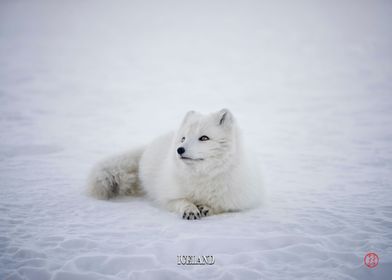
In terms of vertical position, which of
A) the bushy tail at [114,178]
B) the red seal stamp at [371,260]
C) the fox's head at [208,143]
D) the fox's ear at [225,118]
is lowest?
the red seal stamp at [371,260]

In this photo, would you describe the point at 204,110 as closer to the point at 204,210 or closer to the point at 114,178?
the point at 114,178

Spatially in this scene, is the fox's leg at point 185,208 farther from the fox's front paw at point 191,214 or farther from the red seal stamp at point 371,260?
the red seal stamp at point 371,260

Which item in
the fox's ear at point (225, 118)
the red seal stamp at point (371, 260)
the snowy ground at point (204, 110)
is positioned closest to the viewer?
the red seal stamp at point (371, 260)

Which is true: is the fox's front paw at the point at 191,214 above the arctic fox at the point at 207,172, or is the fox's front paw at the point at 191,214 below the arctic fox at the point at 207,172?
below

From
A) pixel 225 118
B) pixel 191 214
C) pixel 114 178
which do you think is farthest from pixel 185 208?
pixel 114 178

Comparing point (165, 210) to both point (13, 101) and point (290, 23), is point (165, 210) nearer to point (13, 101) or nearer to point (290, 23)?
point (13, 101)

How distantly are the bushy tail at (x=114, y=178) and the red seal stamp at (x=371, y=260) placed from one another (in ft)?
9.30

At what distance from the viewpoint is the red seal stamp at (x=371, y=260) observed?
8.35ft

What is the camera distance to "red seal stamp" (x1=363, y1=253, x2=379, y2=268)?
254 centimetres

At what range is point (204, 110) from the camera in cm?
1187

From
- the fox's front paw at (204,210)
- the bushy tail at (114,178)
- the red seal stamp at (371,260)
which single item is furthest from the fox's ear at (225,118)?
the red seal stamp at (371,260)

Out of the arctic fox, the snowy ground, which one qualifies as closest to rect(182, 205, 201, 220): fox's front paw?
the arctic fox

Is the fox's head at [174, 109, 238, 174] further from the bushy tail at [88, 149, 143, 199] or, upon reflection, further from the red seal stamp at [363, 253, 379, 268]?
the red seal stamp at [363, 253, 379, 268]

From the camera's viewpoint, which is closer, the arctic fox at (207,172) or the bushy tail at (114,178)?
the arctic fox at (207,172)
